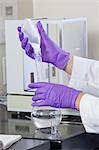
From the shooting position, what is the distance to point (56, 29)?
172 centimetres

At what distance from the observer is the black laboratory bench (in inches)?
51.4

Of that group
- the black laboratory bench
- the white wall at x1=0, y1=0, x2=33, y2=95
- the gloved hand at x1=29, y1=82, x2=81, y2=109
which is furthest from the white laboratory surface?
the gloved hand at x1=29, y1=82, x2=81, y2=109

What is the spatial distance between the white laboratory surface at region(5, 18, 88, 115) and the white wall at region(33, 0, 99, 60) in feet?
0.88

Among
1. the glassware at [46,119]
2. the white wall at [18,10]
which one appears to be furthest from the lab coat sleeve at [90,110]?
the white wall at [18,10]

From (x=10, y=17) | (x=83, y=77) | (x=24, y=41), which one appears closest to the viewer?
(x=24, y=41)

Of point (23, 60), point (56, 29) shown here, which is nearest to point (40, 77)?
point (23, 60)

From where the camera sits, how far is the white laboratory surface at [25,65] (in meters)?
1.74

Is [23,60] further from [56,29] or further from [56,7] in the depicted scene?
[56,7]

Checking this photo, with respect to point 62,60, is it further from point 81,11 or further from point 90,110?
point 81,11

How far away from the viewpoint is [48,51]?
59.2 inches

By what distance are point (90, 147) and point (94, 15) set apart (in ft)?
3.35

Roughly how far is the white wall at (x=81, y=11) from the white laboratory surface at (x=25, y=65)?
10.6 inches

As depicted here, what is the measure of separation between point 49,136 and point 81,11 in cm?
101

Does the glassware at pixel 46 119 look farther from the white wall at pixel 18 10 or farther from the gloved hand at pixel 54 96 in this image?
the white wall at pixel 18 10
